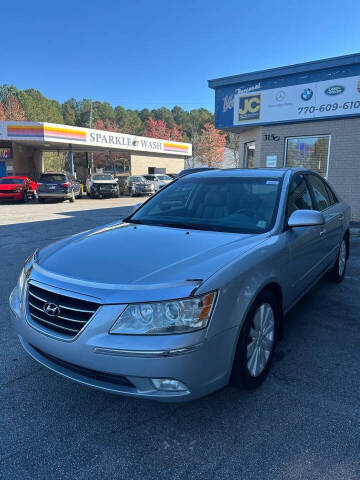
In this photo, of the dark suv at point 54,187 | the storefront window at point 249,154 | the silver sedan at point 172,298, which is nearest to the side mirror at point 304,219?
the silver sedan at point 172,298

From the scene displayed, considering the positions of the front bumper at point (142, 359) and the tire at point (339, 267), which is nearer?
the front bumper at point (142, 359)

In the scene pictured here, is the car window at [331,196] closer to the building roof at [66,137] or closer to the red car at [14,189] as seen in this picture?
the red car at [14,189]

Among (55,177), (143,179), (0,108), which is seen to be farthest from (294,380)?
(0,108)

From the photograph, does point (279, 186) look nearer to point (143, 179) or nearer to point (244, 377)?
point (244, 377)

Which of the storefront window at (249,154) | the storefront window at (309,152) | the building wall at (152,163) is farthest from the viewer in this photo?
the building wall at (152,163)

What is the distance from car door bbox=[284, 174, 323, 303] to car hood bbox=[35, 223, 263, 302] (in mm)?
524

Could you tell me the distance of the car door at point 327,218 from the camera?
13.4ft

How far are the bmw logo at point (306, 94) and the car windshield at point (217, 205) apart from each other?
8806mm

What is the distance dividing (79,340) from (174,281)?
646 millimetres

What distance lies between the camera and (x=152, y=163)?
3416 centimetres

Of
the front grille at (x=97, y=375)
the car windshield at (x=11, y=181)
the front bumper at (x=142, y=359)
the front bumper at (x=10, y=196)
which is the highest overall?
the car windshield at (x=11, y=181)

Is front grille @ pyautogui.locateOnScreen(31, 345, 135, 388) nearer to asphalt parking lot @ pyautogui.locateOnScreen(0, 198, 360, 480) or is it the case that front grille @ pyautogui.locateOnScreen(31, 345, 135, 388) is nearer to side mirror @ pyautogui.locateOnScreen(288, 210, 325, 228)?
asphalt parking lot @ pyautogui.locateOnScreen(0, 198, 360, 480)

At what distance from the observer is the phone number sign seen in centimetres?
1027

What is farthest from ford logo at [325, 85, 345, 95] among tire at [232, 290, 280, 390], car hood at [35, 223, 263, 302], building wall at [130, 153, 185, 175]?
building wall at [130, 153, 185, 175]
